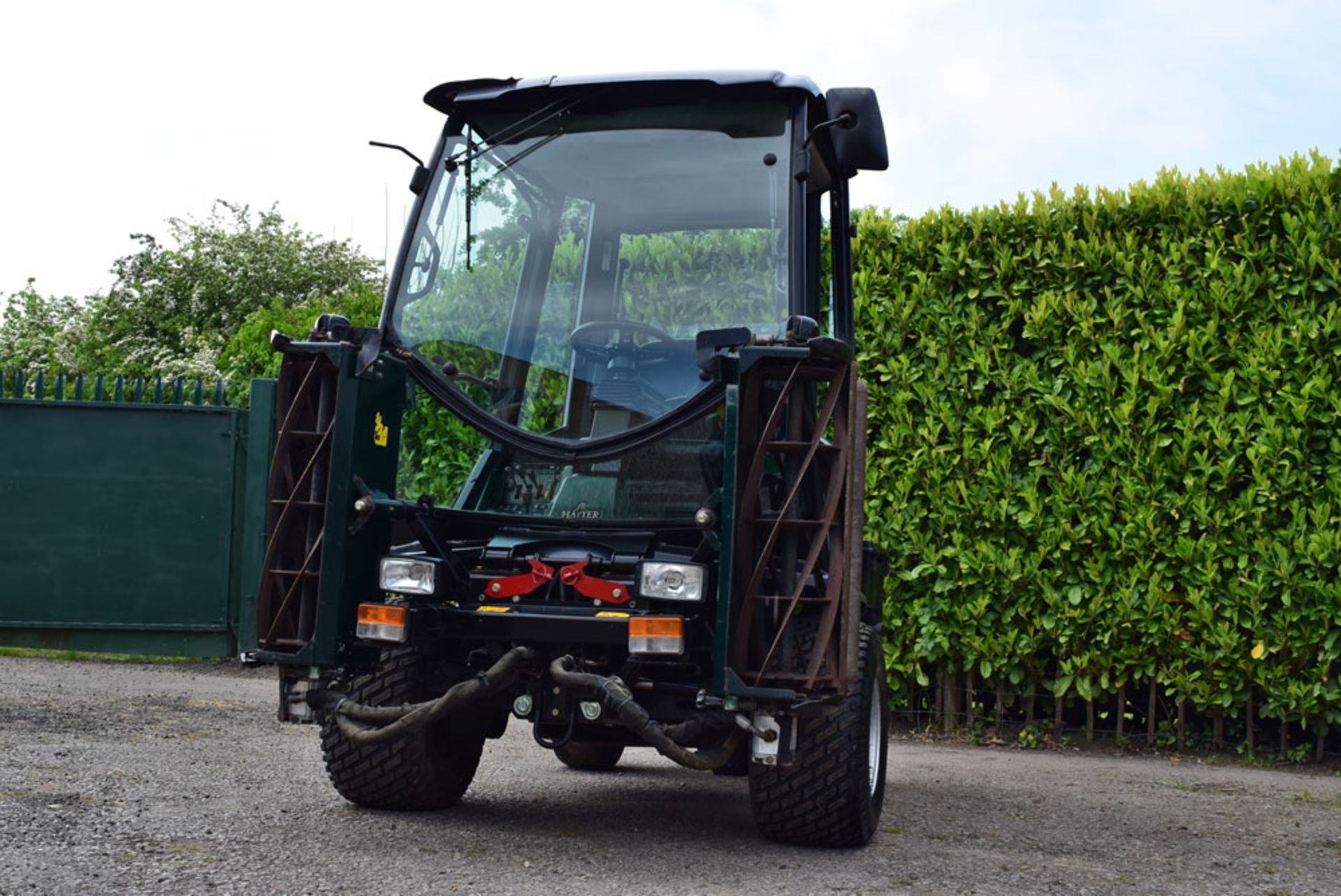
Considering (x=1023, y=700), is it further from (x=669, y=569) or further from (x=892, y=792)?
(x=669, y=569)

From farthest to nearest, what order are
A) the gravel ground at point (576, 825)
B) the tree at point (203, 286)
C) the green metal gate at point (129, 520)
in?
the tree at point (203, 286) < the green metal gate at point (129, 520) < the gravel ground at point (576, 825)

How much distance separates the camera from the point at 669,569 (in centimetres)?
441

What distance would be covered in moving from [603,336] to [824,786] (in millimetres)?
1835

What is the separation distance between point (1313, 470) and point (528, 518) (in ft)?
15.4

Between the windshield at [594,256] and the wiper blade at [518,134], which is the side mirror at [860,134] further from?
the wiper blade at [518,134]

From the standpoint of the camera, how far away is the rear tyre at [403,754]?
15.8 feet

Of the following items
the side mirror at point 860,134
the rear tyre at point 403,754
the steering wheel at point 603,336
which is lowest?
the rear tyre at point 403,754

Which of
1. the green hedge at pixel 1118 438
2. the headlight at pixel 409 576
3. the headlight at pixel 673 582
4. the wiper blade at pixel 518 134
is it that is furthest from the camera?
the green hedge at pixel 1118 438

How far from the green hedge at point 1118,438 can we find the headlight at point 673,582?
4.06m

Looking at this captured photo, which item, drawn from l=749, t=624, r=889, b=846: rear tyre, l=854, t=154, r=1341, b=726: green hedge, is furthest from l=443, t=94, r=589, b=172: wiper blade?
l=854, t=154, r=1341, b=726: green hedge

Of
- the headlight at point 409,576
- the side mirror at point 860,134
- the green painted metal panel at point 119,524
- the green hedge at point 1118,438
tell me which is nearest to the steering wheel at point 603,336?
the side mirror at point 860,134

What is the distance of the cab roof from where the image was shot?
501 centimetres

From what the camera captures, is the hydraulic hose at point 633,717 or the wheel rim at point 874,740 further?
the wheel rim at point 874,740

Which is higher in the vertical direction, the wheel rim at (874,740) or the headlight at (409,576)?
the headlight at (409,576)
